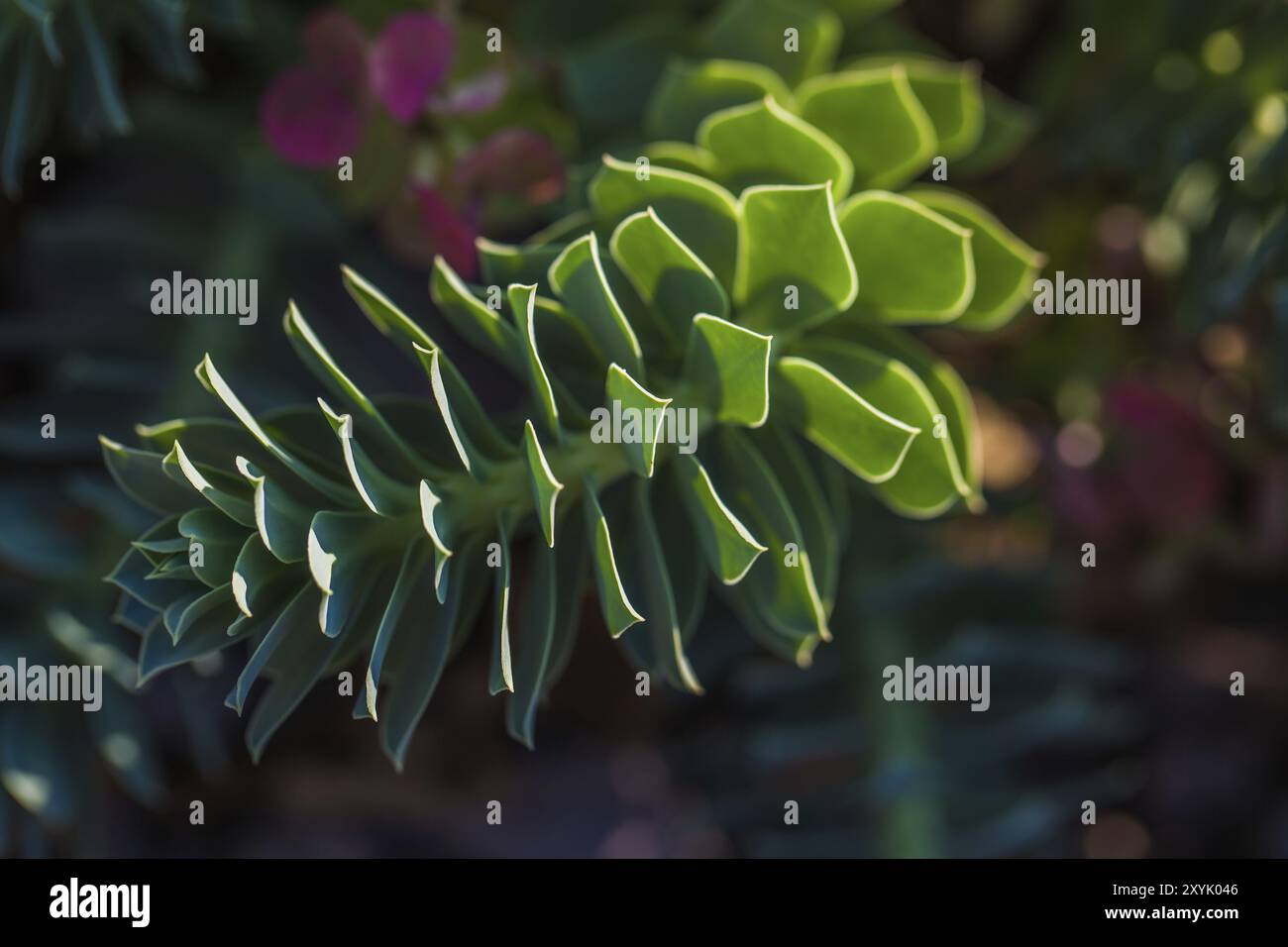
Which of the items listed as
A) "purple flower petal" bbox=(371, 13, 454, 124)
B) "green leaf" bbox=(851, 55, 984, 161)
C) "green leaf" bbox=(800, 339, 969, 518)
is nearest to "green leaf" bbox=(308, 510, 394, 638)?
"green leaf" bbox=(800, 339, 969, 518)

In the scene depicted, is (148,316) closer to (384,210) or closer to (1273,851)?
(384,210)

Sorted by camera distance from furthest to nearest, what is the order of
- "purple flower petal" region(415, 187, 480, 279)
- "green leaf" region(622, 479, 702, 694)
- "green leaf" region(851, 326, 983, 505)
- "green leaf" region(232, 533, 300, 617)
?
"purple flower petal" region(415, 187, 480, 279)
"green leaf" region(851, 326, 983, 505)
"green leaf" region(622, 479, 702, 694)
"green leaf" region(232, 533, 300, 617)

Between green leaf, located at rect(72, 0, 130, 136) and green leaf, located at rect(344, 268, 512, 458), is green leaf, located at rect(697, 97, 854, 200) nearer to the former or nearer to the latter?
green leaf, located at rect(344, 268, 512, 458)

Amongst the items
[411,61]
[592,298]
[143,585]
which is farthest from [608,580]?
[411,61]

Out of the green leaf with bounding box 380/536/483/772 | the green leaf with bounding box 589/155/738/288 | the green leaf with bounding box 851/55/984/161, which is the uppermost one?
the green leaf with bounding box 851/55/984/161

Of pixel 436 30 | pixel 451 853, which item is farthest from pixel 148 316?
pixel 451 853

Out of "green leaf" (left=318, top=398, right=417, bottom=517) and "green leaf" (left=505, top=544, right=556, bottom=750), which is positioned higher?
"green leaf" (left=318, top=398, right=417, bottom=517)

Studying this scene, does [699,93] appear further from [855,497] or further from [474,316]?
[855,497]

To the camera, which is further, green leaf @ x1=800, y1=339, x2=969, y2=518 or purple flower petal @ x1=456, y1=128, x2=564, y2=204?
purple flower petal @ x1=456, y1=128, x2=564, y2=204
